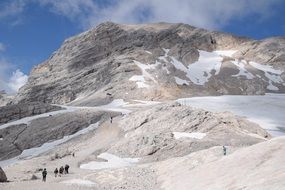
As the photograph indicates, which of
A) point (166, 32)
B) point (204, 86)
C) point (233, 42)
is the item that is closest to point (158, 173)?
point (204, 86)

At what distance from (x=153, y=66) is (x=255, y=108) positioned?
172 feet

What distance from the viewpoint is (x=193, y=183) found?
114 ft

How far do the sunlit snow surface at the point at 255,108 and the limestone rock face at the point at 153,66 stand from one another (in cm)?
2021

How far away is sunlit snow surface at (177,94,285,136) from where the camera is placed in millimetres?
81688

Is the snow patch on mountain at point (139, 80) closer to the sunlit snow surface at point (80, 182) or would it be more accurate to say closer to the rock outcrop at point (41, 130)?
the rock outcrop at point (41, 130)

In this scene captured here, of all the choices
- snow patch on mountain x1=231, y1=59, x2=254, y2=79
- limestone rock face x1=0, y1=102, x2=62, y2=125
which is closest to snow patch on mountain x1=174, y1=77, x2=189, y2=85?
snow patch on mountain x1=231, y1=59, x2=254, y2=79

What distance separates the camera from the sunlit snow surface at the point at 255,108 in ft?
268

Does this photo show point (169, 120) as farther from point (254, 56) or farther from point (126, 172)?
point (254, 56)

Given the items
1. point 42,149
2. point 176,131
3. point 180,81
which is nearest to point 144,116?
point 176,131

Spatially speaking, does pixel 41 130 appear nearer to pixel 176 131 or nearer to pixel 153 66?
pixel 176 131

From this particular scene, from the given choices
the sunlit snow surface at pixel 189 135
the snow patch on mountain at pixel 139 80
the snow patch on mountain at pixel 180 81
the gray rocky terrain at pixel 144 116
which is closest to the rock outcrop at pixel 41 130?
the gray rocky terrain at pixel 144 116

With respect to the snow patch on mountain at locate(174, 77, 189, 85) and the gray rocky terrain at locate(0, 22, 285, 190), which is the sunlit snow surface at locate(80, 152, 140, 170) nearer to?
the gray rocky terrain at locate(0, 22, 285, 190)

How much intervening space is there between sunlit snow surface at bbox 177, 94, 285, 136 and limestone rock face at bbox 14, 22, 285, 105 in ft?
66.3

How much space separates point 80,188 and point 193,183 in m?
12.2
